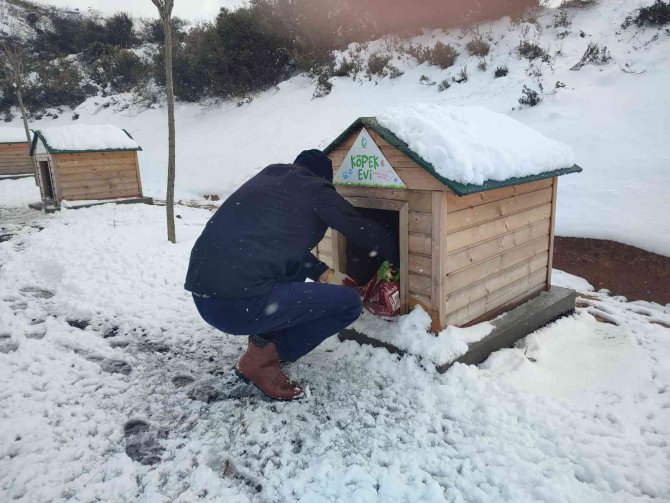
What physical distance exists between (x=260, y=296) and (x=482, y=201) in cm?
190

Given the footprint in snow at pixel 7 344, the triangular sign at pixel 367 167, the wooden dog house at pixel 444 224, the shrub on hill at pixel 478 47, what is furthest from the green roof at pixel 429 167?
the shrub on hill at pixel 478 47

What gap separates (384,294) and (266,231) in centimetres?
119

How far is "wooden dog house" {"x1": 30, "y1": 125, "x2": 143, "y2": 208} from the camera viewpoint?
10.5 m

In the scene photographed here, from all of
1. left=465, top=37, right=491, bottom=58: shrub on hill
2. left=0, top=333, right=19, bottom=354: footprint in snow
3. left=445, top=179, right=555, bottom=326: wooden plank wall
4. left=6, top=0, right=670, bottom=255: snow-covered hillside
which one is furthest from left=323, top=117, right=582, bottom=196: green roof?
left=465, top=37, right=491, bottom=58: shrub on hill

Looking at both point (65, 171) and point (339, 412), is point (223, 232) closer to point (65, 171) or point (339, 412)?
point (339, 412)

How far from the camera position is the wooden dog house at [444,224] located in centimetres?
327

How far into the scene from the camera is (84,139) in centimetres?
1080

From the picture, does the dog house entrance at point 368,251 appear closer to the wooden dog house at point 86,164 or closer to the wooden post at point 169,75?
the wooden post at point 169,75

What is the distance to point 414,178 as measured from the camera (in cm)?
332

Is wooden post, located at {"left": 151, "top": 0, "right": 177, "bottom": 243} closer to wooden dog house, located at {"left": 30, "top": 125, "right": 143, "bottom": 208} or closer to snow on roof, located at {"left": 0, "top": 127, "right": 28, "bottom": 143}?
wooden dog house, located at {"left": 30, "top": 125, "right": 143, "bottom": 208}

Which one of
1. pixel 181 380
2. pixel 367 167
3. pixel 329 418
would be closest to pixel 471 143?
pixel 367 167

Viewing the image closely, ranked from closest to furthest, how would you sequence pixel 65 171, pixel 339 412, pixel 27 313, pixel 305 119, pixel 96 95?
pixel 339 412, pixel 27 313, pixel 65 171, pixel 305 119, pixel 96 95

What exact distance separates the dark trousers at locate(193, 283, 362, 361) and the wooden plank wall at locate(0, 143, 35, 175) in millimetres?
19761

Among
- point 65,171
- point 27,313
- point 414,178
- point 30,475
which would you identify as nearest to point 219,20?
point 65,171
